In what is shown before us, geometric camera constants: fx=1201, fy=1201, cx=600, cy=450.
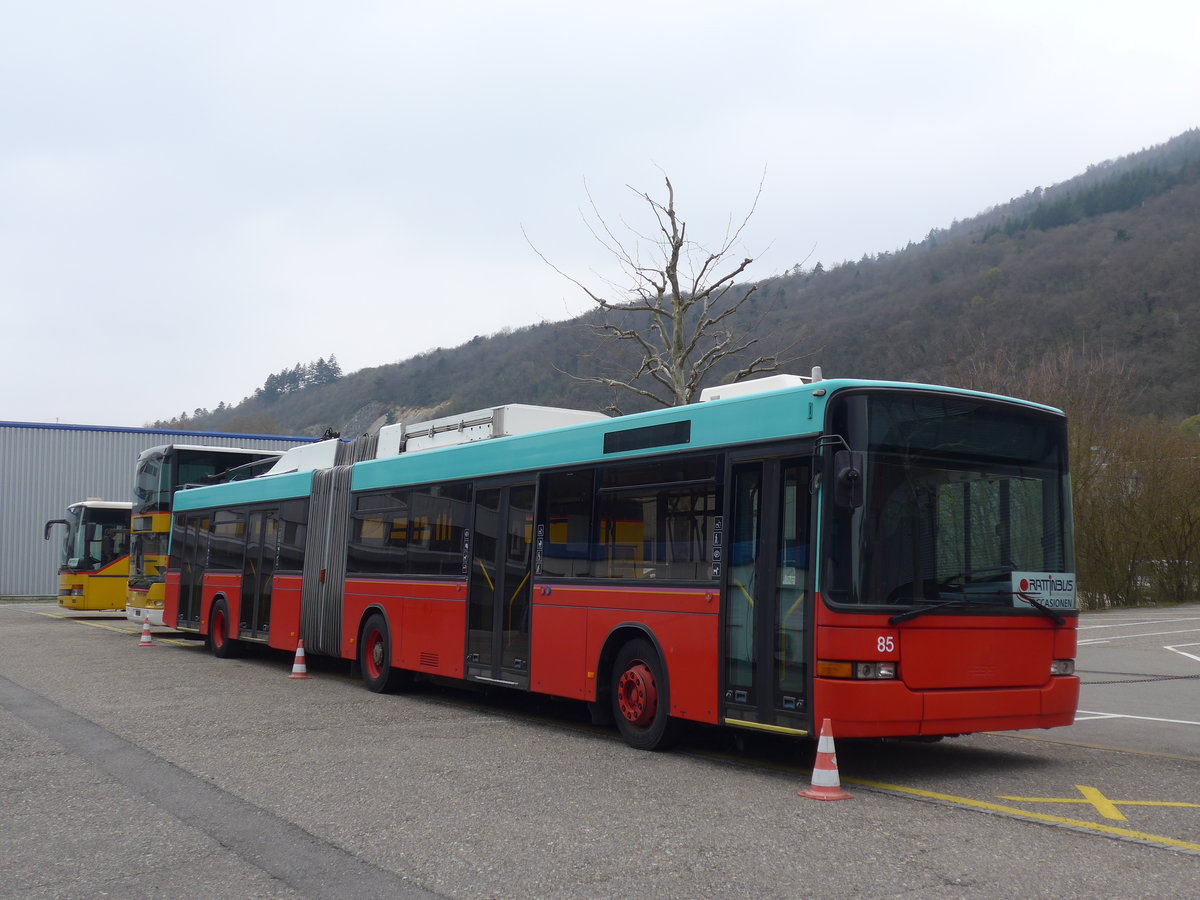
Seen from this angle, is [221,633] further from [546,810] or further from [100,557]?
[100,557]

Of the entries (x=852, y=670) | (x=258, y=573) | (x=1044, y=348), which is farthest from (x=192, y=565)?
(x=1044, y=348)

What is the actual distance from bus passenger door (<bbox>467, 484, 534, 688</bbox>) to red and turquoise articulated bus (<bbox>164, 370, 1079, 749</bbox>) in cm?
2

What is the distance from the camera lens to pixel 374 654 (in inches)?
558

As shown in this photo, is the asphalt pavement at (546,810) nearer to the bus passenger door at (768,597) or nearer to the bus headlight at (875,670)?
the bus passenger door at (768,597)

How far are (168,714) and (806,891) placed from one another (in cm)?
788

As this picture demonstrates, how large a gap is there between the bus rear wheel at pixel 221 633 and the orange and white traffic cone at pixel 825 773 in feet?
43.4

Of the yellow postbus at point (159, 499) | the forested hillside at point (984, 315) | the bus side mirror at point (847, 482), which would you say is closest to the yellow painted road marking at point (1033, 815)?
the bus side mirror at point (847, 482)

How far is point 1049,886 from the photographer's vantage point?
538cm

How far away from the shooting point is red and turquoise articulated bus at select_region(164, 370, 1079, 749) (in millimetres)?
7859

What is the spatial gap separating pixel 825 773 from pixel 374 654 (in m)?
7.80

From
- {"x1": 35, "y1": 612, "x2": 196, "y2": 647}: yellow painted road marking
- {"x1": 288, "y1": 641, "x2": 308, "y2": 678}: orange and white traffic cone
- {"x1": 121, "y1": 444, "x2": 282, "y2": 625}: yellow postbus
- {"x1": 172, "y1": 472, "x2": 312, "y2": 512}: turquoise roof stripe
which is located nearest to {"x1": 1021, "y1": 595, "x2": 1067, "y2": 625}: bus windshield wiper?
{"x1": 288, "y1": 641, "x2": 308, "y2": 678}: orange and white traffic cone

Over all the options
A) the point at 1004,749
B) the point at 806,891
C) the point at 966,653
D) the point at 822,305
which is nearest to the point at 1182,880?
the point at 806,891

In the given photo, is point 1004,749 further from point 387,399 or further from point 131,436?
point 387,399

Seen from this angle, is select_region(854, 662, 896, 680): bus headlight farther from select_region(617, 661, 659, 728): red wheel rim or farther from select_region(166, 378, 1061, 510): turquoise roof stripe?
select_region(617, 661, 659, 728): red wheel rim
